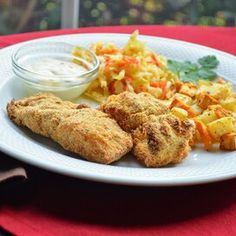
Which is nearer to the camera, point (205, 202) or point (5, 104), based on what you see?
point (205, 202)

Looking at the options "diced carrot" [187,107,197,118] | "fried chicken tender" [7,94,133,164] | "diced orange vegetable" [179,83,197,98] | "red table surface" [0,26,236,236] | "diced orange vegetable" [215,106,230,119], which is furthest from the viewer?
"diced orange vegetable" [179,83,197,98]

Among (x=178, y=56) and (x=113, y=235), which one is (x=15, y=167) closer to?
(x=113, y=235)

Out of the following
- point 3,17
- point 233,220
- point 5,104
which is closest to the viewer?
point 233,220

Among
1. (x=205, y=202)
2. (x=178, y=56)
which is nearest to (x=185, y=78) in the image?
(x=178, y=56)

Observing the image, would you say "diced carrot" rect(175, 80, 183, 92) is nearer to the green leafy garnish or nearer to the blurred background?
the green leafy garnish

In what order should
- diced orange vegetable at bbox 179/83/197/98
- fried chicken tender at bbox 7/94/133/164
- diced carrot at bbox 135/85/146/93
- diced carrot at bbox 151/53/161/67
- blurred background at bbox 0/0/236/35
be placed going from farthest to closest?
blurred background at bbox 0/0/236/35, diced carrot at bbox 151/53/161/67, diced carrot at bbox 135/85/146/93, diced orange vegetable at bbox 179/83/197/98, fried chicken tender at bbox 7/94/133/164

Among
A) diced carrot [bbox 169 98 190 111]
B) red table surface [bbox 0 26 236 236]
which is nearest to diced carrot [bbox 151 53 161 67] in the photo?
diced carrot [bbox 169 98 190 111]
